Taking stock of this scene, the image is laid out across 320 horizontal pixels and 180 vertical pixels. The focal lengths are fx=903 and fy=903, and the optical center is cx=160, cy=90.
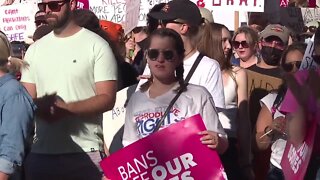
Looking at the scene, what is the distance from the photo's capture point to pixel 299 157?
14.3ft

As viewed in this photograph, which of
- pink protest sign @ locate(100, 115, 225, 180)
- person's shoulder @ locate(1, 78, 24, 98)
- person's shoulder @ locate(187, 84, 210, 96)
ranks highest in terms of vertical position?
person's shoulder @ locate(1, 78, 24, 98)

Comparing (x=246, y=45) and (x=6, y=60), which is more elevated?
(x=6, y=60)

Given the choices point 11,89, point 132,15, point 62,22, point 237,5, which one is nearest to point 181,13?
point 62,22

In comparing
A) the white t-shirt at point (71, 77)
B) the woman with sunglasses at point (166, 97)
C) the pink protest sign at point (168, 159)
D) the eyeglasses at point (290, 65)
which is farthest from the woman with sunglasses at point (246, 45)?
the pink protest sign at point (168, 159)

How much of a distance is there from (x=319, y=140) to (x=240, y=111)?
219 cm

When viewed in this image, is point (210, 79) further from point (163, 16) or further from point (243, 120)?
point (243, 120)

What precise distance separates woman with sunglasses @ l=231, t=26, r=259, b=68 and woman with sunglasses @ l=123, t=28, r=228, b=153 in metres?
3.12

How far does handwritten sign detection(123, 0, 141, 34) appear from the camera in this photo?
9.81 m

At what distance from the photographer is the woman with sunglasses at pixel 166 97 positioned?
15.9ft

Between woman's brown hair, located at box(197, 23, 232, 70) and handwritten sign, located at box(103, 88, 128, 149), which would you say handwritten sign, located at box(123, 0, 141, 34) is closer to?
woman's brown hair, located at box(197, 23, 232, 70)

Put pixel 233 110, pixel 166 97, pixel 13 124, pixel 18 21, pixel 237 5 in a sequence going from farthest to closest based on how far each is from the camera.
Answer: pixel 18 21 < pixel 237 5 < pixel 233 110 < pixel 166 97 < pixel 13 124

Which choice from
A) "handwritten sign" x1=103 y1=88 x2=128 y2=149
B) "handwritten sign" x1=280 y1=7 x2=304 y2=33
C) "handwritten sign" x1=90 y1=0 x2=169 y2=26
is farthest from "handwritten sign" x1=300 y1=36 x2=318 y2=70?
"handwritten sign" x1=280 y1=7 x2=304 y2=33

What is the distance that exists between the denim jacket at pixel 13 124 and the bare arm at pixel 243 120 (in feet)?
6.46

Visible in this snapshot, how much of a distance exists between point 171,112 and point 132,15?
5127 millimetres
